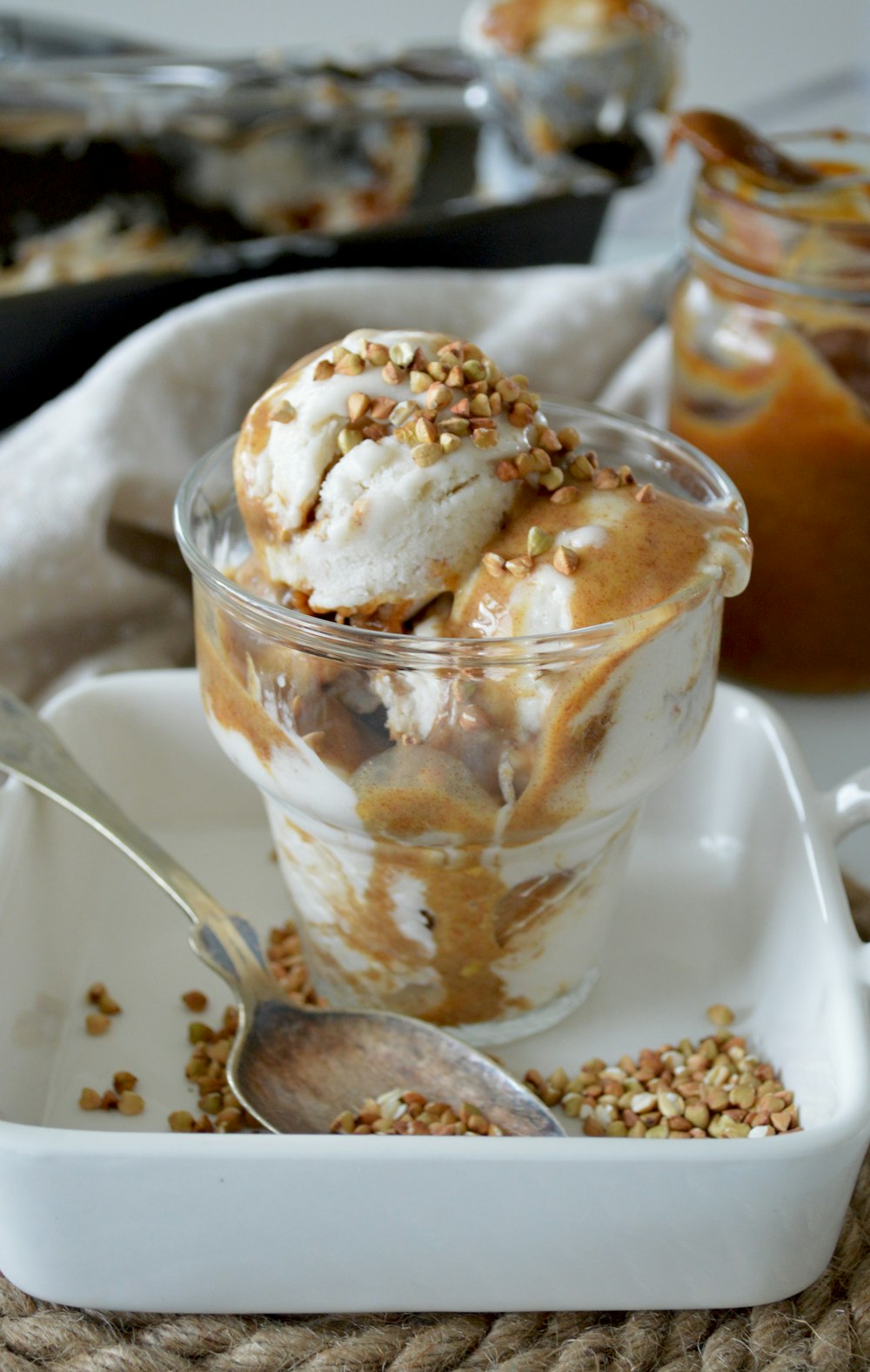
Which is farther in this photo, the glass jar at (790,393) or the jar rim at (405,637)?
the glass jar at (790,393)

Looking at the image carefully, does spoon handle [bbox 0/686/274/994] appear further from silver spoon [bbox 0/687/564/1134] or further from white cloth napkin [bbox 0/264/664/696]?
white cloth napkin [bbox 0/264/664/696]

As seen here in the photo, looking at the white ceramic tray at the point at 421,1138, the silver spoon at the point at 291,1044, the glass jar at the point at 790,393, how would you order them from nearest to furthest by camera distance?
the white ceramic tray at the point at 421,1138, the silver spoon at the point at 291,1044, the glass jar at the point at 790,393

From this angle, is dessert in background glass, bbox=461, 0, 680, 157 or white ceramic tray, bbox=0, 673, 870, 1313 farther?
dessert in background glass, bbox=461, 0, 680, 157

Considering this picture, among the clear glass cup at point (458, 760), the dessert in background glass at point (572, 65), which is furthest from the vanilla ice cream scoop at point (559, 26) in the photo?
the clear glass cup at point (458, 760)

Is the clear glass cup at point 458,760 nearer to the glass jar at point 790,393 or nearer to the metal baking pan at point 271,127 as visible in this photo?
the glass jar at point 790,393

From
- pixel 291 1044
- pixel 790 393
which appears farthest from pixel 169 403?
pixel 291 1044

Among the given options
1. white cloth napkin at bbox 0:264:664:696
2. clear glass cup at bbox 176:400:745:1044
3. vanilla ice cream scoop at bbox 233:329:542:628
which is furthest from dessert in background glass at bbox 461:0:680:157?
vanilla ice cream scoop at bbox 233:329:542:628

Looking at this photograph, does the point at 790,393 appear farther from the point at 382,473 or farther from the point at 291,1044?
the point at 291,1044
